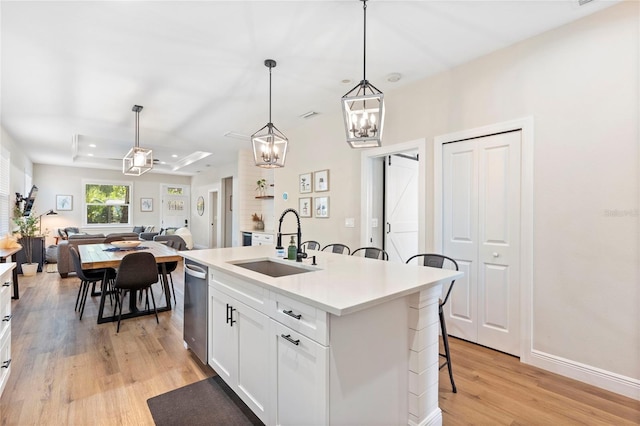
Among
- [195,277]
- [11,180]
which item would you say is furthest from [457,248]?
[11,180]

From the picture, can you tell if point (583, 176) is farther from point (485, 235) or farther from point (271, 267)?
point (271, 267)

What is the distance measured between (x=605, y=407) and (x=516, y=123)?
2.15 m

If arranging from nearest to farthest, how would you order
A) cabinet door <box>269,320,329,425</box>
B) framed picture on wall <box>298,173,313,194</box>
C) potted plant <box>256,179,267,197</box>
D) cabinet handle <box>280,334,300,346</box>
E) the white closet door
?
cabinet door <box>269,320,329,425</box>, cabinet handle <box>280,334,300,346</box>, the white closet door, framed picture on wall <box>298,173,313,194</box>, potted plant <box>256,179,267,197</box>

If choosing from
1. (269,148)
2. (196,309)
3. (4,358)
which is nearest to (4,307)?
(4,358)

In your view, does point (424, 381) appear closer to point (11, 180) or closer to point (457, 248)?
point (457, 248)

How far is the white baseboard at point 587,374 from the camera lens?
6.85ft

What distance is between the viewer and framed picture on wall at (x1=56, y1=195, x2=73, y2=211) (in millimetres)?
8961

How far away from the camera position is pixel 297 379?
1411 millimetres

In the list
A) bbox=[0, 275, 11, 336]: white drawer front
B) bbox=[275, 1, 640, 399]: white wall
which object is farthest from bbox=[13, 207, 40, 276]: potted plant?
bbox=[275, 1, 640, 399]: white wall

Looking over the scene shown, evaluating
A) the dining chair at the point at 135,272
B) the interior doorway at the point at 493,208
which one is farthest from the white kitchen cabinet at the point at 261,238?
the interior doorway at the point at 493,208

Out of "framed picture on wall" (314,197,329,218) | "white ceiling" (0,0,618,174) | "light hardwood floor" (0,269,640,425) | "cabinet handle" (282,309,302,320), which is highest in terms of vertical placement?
"white ceiling" (0,0,618,174)

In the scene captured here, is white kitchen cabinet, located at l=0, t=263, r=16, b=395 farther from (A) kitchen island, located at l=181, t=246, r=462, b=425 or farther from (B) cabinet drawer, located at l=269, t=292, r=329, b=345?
(B) cabinet drawer, located at l=269, t=292, r=329, b=345

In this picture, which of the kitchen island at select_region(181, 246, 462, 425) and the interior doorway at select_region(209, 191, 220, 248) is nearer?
the kitchen island at select_region(181, 246, 462, 425)

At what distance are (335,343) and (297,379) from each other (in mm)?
306
